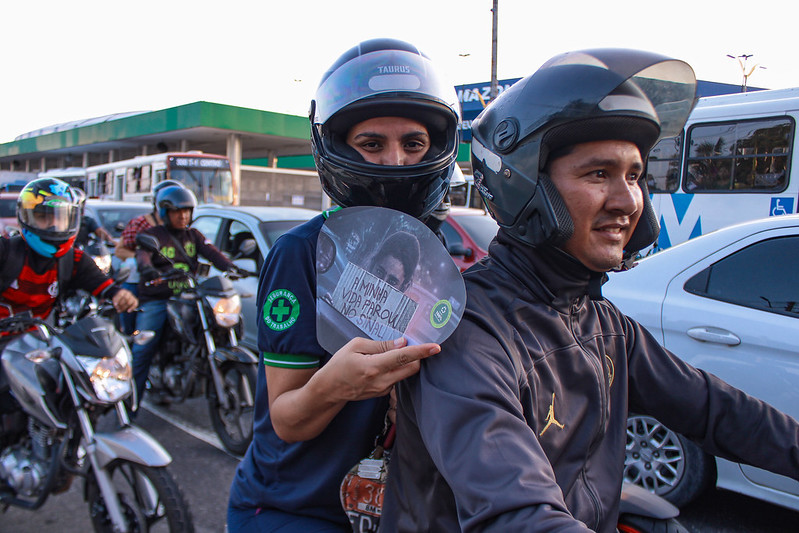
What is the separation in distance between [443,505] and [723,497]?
10.7 ft

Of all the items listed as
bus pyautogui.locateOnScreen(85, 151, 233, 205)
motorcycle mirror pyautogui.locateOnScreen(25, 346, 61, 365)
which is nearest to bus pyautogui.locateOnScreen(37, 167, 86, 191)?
bus pyautogui.locateOnScreen(85, 151, 233, 205)

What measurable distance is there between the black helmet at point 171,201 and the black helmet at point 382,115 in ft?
12.0

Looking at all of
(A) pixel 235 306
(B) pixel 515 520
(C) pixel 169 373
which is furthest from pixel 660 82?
(C) pixel 169 373

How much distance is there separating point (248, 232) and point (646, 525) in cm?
488

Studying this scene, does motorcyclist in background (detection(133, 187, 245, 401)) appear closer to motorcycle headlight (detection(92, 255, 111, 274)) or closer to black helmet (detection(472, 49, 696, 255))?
motorcycle headlight (detection(92, 255, 111, 274))

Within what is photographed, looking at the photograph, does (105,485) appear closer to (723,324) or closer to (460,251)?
(723,324)

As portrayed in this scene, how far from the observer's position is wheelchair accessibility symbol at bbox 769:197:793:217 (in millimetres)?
8108

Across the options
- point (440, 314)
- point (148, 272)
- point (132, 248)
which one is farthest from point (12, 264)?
point (440, 314)

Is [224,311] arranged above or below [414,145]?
below

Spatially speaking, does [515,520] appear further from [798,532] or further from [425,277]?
[798,532]

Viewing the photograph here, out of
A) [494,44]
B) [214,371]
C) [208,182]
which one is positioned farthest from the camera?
[208,182]

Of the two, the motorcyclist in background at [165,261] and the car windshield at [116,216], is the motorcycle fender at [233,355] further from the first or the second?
the car windshield at [116,216]

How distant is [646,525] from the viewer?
1.49 m

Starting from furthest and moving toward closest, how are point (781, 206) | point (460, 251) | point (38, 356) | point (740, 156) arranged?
point (740, 156), point (781, 206), point (460, 251), point (38, 356)
